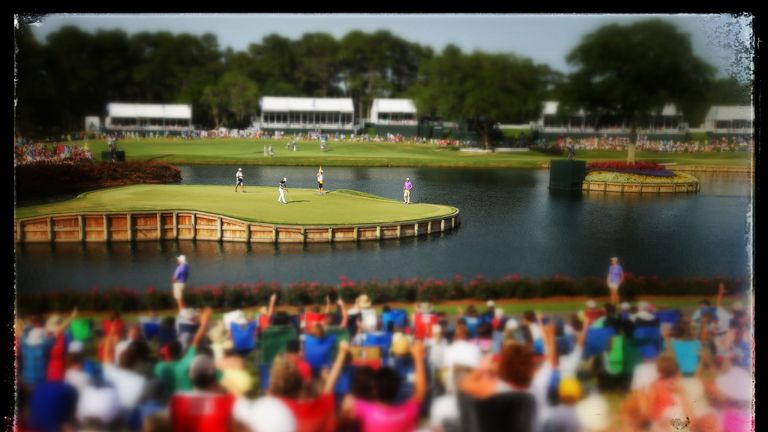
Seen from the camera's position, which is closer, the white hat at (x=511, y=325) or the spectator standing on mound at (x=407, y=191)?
the white hat at (x=511, y=325)

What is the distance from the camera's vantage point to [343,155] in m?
16.3

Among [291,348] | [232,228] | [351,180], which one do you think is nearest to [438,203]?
[351,180]

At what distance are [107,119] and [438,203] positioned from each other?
7.93 meters

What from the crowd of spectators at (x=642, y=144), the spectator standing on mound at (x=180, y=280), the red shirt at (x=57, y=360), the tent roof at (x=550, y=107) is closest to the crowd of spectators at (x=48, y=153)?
the spectator standing on mound at (x=180, y=280)

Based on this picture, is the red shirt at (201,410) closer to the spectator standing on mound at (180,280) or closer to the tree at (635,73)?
the spectator standing on mound at (180,280)

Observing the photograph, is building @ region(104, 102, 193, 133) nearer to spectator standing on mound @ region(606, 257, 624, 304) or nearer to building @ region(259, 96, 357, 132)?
building @ region(259, 96, 357, 132)

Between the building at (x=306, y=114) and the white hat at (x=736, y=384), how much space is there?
958 centimetres

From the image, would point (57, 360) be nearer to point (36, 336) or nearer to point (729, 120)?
point (36, 336)

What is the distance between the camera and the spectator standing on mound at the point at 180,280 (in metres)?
13.1

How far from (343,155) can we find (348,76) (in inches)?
75.5

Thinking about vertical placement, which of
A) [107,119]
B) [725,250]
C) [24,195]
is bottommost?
[725,250]

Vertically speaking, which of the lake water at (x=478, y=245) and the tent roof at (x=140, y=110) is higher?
Answer: the tent roof at (x=140, y=110)

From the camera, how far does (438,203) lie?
1602 centimetres
